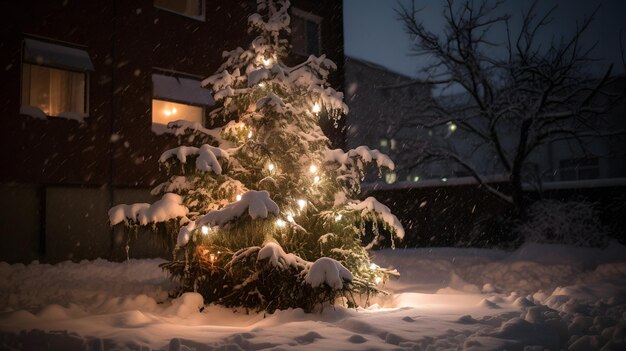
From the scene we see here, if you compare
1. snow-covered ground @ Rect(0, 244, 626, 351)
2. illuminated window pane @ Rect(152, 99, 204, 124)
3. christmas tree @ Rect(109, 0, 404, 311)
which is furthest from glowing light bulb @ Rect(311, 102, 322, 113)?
illuminated window pane @ Rect(152, 99, 204, 124)

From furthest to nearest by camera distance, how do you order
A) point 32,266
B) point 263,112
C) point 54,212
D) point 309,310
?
1. point 54,212
2. point 32,266
3. point 263,112
4. point 309,310

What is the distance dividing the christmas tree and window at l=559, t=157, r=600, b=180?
21.3 metres

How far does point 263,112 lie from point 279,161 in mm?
823

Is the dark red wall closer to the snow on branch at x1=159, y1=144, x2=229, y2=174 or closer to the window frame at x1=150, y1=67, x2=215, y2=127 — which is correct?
the window frame at x1=150, y1=67, x2=215, y2=127

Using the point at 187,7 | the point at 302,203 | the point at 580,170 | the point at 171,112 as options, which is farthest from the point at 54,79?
the point at 580,170

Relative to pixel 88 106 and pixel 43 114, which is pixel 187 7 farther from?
pixel 43 114

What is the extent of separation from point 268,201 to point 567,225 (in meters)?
10.9

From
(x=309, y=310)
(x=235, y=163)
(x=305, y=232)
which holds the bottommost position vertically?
(x=309, y=310)

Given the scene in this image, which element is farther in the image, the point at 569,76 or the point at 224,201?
the point at 569,76

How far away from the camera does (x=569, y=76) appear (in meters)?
14.8

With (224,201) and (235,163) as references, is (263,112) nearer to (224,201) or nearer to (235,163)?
(235,163)

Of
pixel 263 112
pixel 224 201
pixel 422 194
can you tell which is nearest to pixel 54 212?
pixel 224 201

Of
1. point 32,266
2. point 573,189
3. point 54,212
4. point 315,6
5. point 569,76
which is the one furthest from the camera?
point 315,6

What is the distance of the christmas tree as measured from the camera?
6.84m
